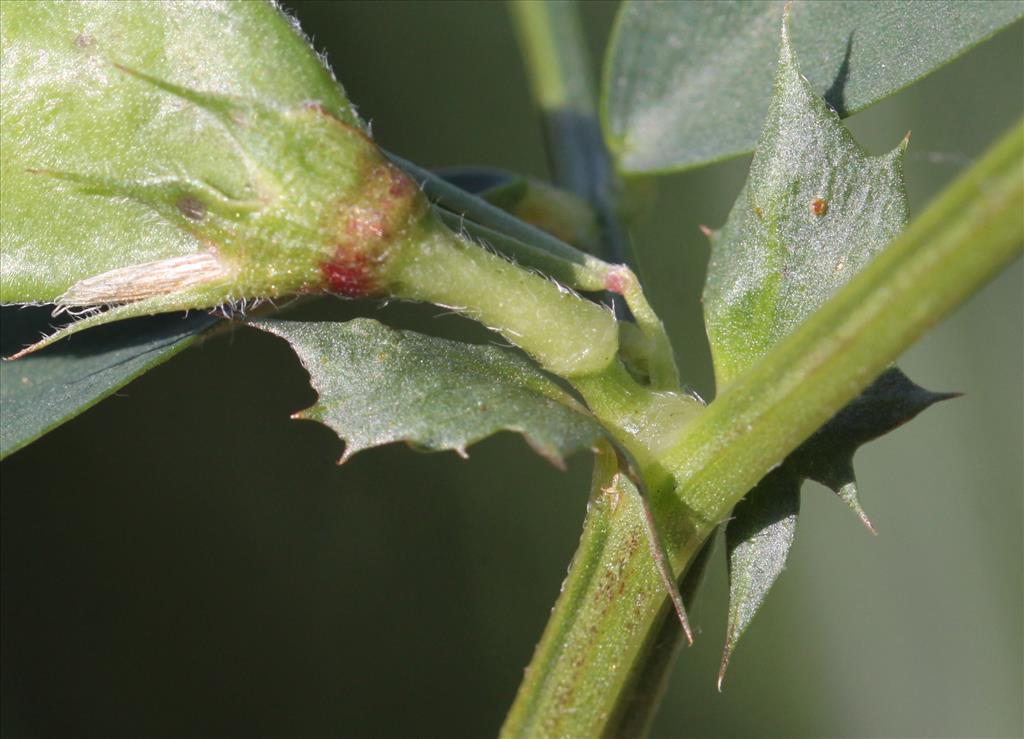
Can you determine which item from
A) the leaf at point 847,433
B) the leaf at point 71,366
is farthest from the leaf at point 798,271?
the leaf at point 71,366

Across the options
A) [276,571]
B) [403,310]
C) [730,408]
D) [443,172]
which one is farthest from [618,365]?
[276,571]

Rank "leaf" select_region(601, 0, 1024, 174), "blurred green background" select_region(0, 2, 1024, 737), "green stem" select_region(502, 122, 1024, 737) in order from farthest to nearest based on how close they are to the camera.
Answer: "blurred green background" select_region(0, 2, 1024, 737) < "leaf" select_region(601, 0, 1024, 174) < "green stem" select_region(502, 122, 1024, 737)

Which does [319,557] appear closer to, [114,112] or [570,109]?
[570,109]

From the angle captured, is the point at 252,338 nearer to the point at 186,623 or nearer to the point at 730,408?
the point at 186,623

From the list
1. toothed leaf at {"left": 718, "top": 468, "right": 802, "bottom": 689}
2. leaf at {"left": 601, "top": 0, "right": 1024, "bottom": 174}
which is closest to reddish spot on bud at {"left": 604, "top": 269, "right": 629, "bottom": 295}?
toothed leaf at {"left": 718, "top": 468, "right": 802, "bottom": 689}

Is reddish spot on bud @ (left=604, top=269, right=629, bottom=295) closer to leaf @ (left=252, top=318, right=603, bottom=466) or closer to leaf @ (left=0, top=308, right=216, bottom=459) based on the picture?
leaf @ (left=252, top=318, right=603, bottom=466)

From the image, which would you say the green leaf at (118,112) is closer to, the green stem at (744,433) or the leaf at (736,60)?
the green stem at (744,433)

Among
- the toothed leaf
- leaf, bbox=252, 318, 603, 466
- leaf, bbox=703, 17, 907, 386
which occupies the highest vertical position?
leaf, bbox=252, 318, 603, 466
